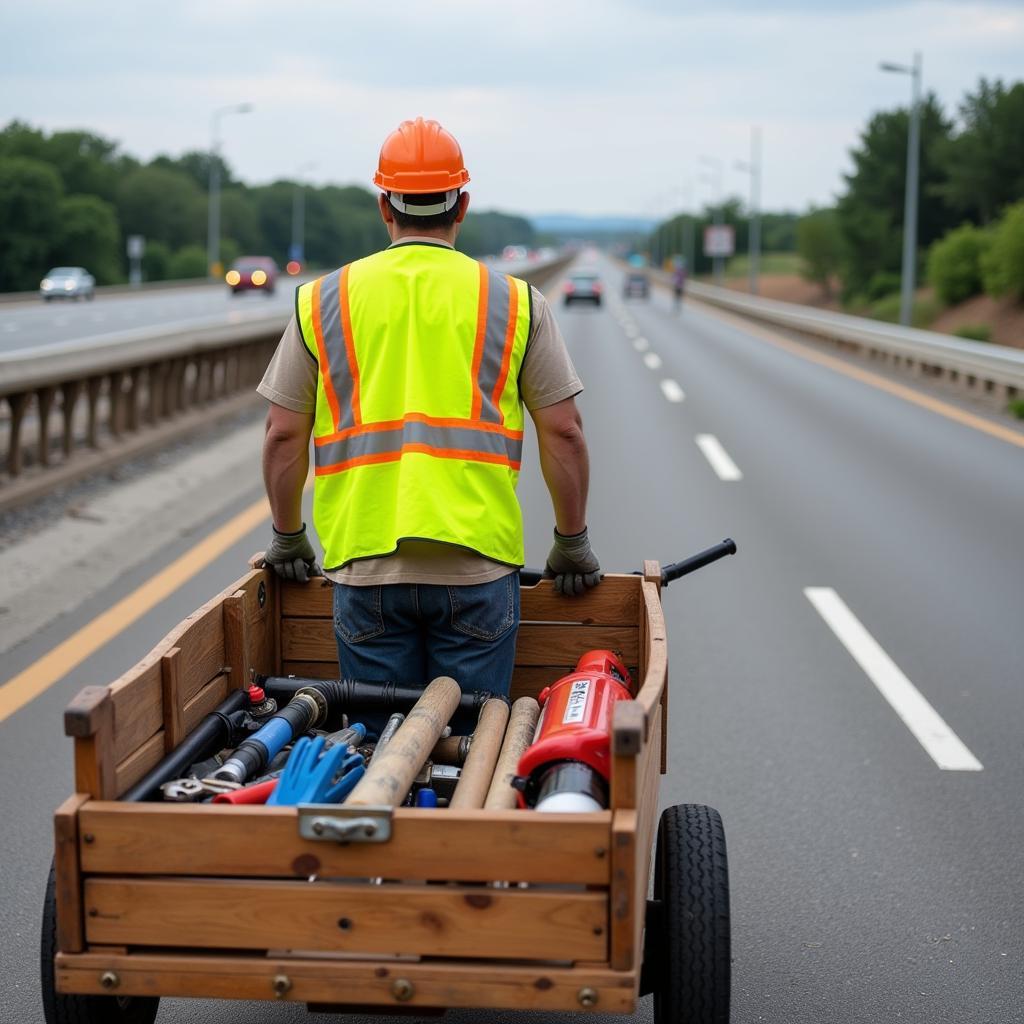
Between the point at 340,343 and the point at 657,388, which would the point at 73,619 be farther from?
the point at 657,388

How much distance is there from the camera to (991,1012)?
155 inches

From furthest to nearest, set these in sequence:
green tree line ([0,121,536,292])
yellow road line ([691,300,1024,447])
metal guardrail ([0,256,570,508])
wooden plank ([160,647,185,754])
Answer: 1. green tree line ([0,121,536,292])
2. yellow road line ([691,300,1024,447])
3. metal guardrail ([0,256,570,508])
4. wooden plank ([160,647,185,754])

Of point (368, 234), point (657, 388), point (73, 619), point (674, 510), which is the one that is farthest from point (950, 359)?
point (368, 234)

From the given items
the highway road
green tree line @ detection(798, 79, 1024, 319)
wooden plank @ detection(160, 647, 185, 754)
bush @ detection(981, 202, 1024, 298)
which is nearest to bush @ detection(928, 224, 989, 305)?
green tree line @ detection(798, 79, 1024, 319)

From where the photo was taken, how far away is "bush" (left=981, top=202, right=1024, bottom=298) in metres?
44.8

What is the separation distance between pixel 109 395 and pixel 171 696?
427 inches

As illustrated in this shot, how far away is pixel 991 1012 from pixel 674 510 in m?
8.02

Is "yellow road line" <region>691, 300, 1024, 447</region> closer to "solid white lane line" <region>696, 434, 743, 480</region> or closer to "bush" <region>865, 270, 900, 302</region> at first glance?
"solid white lane line" <region>696, 434, 743, 480</region>

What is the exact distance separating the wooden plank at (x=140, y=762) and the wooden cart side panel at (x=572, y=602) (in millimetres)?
976

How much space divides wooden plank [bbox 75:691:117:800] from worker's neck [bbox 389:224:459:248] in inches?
55.7

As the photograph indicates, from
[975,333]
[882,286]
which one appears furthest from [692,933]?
[882,286]

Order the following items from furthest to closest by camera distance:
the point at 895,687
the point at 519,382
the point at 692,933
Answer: the point at 895,687 → the point at 519,382 → the point at 692,933

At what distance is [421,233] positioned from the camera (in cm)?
389

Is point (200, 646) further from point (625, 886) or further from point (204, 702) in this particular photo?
point (625, 886)
